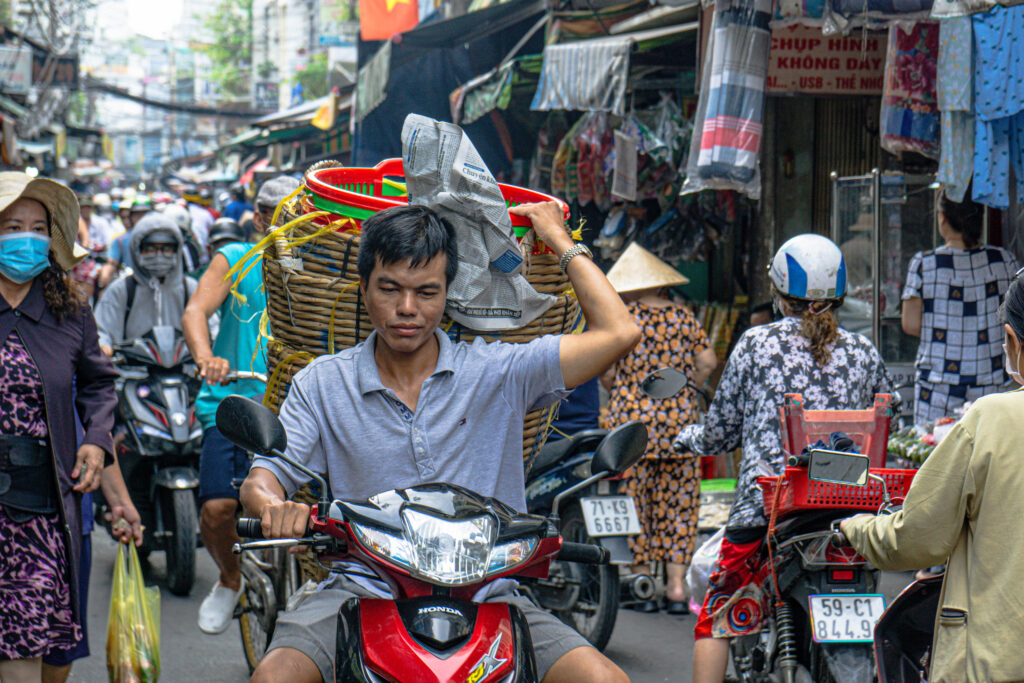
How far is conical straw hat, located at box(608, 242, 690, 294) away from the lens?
21.9ft

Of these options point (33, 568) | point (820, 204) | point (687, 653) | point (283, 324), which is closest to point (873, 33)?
point (820, 204)

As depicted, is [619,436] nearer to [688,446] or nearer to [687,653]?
[688,446]

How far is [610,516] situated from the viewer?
5602 millimetres

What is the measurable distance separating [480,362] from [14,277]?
1.75 m

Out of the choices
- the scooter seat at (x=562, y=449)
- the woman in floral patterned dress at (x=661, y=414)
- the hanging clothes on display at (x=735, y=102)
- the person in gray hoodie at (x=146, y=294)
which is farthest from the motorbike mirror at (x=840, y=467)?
the person in gray hoodie at (x=146, y=294)

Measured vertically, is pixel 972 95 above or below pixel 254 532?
above

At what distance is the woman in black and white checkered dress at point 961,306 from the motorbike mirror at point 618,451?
4084mm

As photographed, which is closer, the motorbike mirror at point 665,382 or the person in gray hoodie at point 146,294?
the motorbike mirror at point 665,382

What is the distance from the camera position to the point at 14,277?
3789 millimetres

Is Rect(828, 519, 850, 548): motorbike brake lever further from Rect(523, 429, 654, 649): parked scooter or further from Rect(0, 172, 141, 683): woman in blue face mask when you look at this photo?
Rect(0, 172, 141, 683): woman in blue face mask

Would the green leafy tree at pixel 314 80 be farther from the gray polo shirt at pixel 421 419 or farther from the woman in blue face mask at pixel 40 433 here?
the gray polo shirt at pixel 421 419

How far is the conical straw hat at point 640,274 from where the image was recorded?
667 centimetres

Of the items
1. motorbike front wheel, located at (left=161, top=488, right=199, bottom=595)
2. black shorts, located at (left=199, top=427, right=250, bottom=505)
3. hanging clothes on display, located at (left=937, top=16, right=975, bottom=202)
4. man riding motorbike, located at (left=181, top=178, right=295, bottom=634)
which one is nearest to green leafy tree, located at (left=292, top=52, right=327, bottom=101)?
motorbike front wheel, located at (left=161, top=488, right=199, bottom=595)

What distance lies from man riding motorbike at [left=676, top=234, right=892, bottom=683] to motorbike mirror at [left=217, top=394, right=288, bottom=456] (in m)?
2.02
